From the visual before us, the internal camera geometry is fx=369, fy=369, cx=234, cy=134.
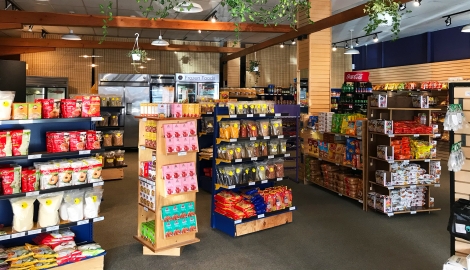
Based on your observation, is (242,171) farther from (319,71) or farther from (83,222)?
(319,71)

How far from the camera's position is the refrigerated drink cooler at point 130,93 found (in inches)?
522

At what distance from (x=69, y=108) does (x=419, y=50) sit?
13.5 metres

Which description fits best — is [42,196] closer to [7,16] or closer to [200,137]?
[200,137]

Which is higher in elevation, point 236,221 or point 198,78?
point 198,78

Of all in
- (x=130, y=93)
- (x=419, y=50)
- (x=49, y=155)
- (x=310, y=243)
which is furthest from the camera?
(x=419, y=50)

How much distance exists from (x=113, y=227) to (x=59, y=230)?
1458 mm

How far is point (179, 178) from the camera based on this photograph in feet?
14.1

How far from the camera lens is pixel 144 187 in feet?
14.8

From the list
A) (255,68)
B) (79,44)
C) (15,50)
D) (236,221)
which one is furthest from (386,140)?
(15,50)

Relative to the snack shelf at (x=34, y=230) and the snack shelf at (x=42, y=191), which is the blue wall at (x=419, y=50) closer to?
the snack shelf at (x=42, y=191)

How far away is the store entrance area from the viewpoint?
4.14 metres

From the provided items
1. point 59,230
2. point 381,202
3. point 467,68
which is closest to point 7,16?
point 59,230

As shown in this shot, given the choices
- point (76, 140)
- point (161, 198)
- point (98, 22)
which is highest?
point (98, 22)

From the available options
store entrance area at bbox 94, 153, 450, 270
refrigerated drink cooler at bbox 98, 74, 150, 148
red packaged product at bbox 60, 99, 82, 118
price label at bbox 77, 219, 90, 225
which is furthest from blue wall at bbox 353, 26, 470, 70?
price label at bbox 77, 219, 90, 225
